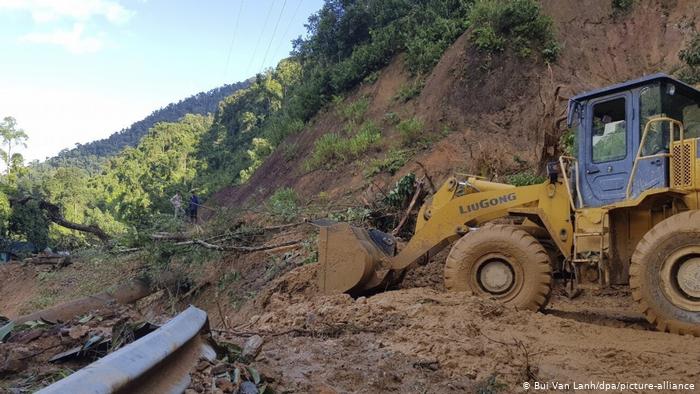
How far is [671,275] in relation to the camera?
5.61 metres

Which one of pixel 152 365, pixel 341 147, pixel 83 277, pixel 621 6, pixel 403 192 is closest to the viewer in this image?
pixel 152 365

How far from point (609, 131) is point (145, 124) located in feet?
541

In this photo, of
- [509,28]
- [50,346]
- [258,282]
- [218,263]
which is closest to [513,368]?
[50,346]

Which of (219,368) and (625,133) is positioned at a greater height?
(625,133)

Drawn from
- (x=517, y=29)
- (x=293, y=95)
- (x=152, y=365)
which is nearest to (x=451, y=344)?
(x=152, y=365)

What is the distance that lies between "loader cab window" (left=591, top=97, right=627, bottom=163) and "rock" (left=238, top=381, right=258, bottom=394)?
510 centimetres

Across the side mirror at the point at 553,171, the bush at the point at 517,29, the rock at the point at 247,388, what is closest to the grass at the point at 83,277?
the side mirror at the point at 553,171

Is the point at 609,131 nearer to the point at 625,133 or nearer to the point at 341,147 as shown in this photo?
the point at 625,133

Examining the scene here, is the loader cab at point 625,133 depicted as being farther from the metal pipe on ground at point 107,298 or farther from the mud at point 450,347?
the metal pipe on ground at point 107,298

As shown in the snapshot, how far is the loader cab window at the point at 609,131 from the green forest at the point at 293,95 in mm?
9081

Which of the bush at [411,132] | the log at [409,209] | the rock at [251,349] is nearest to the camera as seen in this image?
the rock at [251,349]

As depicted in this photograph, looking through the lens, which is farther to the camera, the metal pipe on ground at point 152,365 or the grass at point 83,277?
the grass at point 83,277

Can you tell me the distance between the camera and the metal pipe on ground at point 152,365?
2.25 m

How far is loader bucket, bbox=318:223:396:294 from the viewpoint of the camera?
308 inches
